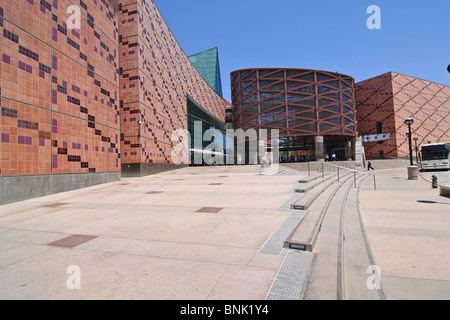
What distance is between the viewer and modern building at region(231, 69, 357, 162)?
4878 centimetres

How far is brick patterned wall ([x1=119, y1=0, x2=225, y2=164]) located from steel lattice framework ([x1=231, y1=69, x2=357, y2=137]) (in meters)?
22.4

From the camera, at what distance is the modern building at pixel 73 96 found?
9547 mm

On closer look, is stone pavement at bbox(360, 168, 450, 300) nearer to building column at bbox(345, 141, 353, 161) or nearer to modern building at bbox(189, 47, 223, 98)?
building column at bbox(345, 141, 353, 161)

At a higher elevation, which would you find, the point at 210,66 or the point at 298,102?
the point at 210,66

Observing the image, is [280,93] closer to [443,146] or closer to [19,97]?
[443,146]

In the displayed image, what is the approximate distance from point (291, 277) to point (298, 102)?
1987 inches

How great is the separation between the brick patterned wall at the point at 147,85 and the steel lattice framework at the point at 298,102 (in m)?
22.4

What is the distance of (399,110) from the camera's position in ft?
169

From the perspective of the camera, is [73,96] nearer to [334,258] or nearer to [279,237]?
[279,237]

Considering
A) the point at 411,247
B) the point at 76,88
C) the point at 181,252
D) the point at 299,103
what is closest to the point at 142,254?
the point at 181,252

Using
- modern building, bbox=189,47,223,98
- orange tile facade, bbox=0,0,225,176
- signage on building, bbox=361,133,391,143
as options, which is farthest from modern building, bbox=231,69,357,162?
orange tile facade, bbox=0,0,225,176

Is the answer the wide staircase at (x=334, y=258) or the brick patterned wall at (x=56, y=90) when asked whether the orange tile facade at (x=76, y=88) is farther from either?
the wide staircase at (x=334, y=258)

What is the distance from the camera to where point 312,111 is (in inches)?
1919
